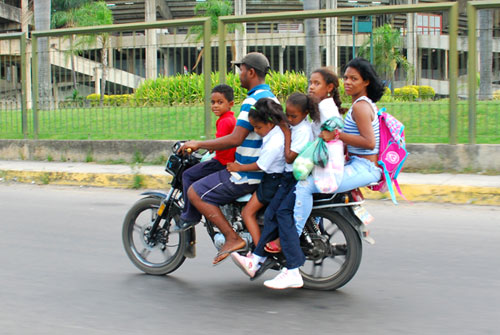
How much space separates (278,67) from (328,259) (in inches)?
208

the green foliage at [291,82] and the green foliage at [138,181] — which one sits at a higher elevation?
the green foliage at [291,82]

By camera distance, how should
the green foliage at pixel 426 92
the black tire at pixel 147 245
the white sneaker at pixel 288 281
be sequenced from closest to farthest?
the white sneaker at pixel 288 281, the black tire at pixel 147 245, the green foliage at pixel 426 92

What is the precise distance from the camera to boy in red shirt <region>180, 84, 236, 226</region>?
470 cm

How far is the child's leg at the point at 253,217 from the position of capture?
454 centimetres

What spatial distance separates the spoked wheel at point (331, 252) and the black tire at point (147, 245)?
1.05 metres

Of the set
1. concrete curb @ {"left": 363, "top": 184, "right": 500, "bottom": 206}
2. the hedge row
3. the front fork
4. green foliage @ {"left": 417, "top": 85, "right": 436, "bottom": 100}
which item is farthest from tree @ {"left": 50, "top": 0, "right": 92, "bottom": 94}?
the front fork

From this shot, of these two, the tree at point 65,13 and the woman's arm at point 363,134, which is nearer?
the woman's arm at point 363,134

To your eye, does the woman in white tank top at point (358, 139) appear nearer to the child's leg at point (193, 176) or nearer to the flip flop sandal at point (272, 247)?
the flip flop sandal at point (272, 247)

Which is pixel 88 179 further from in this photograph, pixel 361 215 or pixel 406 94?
pixel 361 215

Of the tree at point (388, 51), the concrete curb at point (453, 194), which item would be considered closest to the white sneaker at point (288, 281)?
the concrete curb at point (453, 194)

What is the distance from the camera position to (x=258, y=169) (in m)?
4.49

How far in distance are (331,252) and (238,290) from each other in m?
0.76

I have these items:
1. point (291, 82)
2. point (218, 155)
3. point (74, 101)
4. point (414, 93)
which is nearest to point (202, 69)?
point (291, 82)

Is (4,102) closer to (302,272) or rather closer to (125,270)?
(125,270)
